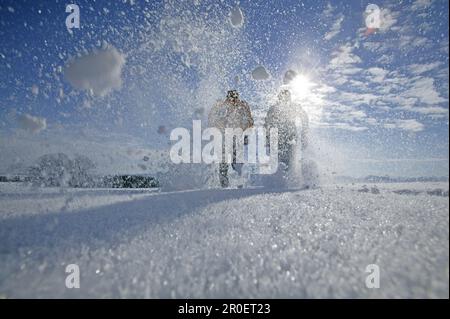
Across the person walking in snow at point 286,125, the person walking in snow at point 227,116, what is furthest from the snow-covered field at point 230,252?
the person walking in snow at point 286,125

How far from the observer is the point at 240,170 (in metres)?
6.70

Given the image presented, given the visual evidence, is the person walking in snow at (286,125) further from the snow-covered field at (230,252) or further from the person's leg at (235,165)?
the snow-covered field at (230,252)

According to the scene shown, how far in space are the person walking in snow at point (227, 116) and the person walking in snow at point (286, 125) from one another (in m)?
0.97

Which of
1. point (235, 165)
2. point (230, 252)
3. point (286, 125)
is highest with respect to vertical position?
point (286, 125)

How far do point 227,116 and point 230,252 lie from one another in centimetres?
486

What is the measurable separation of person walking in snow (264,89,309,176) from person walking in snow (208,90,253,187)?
0.97 meters

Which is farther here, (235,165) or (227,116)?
(235,165)

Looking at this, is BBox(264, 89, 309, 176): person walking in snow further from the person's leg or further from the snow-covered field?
the snow-covered field

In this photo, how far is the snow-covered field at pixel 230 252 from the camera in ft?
4.16

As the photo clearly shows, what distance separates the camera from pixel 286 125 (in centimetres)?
698

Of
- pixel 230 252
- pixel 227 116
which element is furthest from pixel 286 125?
pixel 230 252

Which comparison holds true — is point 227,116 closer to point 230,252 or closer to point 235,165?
point 235,165
